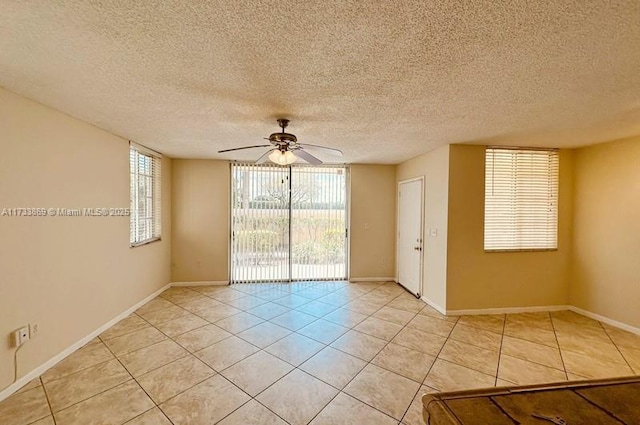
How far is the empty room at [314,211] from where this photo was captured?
52.7 inches

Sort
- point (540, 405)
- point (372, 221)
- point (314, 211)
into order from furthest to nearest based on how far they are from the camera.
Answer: point (372, 221)
point (314, 211)
point (540, 405)

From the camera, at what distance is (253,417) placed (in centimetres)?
185

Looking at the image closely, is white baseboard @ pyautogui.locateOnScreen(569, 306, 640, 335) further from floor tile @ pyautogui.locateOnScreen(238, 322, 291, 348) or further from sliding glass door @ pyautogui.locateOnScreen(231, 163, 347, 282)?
floor tile @ pyautogui.locateOnScreen(238, 322, 291, 348)

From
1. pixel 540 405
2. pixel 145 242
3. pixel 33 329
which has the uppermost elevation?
pixel 145 242

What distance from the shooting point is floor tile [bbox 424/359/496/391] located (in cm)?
219

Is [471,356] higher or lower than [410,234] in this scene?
lower

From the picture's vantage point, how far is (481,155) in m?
3.68

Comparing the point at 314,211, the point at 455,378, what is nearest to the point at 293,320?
the point at 455,378

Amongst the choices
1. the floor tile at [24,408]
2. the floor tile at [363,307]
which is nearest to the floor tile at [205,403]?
the floor tile at [24,408]

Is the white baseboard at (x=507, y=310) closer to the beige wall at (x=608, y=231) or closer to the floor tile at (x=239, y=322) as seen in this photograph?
the beige wall at (x=608, y=231)

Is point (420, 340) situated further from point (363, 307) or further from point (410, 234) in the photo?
point (410, 234)

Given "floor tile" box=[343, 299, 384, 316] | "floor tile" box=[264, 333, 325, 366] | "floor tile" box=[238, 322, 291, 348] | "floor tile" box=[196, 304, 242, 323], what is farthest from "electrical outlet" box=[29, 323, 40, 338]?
"floor tile" box=[343, 299, 384, 316]

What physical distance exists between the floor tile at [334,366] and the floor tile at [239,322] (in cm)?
109

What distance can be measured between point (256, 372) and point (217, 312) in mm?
1615
